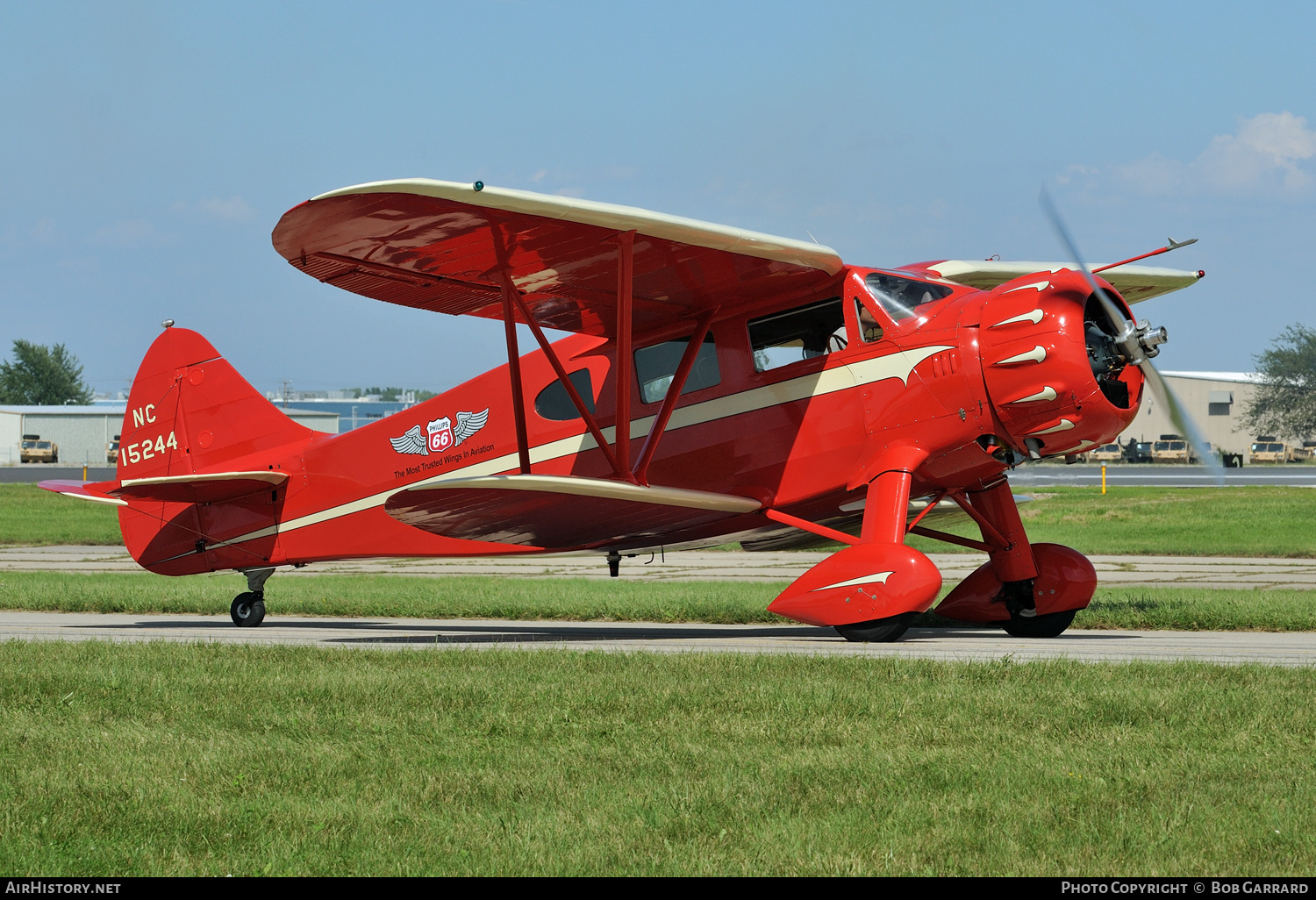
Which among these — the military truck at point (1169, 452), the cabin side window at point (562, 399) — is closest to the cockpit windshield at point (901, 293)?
the cabin side window at point (562, 399)

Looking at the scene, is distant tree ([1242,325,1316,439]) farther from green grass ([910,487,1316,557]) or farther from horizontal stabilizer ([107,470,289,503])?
horizontal stabilizer ([107,470,289,503])

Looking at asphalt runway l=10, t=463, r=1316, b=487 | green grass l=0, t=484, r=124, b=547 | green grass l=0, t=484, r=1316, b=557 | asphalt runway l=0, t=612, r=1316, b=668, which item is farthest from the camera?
asphalt runway l=10, t=463, r=1316, b=487

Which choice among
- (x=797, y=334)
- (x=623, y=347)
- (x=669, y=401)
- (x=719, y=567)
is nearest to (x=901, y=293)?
(x=797, y=334)

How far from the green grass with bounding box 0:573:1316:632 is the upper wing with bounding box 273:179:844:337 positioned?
3592 mm

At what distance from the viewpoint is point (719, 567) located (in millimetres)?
22453

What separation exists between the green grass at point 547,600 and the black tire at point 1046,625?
84cm

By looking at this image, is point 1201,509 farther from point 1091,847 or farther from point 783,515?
point 1091,847

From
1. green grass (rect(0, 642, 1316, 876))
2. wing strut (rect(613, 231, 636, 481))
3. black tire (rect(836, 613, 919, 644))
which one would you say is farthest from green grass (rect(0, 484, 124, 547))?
green grass (rect(0, 642, 1316, 876))

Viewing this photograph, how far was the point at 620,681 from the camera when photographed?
294 inches

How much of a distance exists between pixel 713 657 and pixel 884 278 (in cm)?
395

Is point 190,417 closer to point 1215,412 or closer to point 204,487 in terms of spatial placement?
point 204,487

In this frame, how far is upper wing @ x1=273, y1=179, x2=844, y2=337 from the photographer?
8984 millimetres

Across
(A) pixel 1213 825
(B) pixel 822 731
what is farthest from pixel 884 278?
(A) pixel 1213 825

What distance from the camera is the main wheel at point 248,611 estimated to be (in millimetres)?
13523
